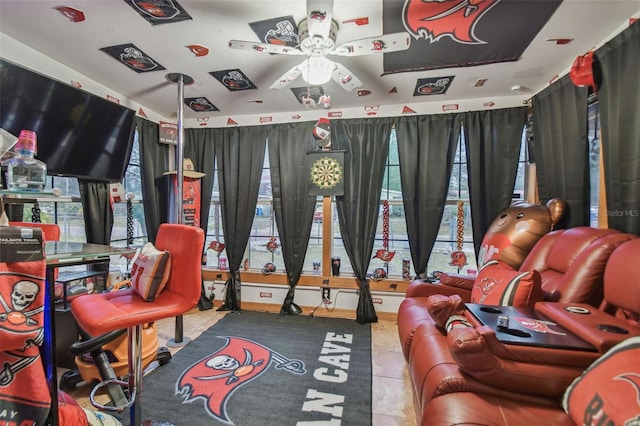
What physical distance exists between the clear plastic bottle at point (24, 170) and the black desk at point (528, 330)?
1.96 m

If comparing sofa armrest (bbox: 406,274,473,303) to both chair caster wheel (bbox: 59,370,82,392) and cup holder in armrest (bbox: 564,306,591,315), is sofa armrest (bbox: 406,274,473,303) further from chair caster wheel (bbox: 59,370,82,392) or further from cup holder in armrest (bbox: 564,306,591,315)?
chair caster wheel (bbox: 59,370,82,392)

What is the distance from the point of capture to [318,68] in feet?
5.96

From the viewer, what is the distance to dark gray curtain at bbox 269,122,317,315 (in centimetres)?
331

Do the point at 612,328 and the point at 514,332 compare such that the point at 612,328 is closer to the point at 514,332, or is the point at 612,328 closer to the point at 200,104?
the point at 514,332

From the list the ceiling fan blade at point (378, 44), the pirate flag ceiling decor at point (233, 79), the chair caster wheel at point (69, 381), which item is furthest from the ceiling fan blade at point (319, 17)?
the chair caster wheel at point (69, 381)

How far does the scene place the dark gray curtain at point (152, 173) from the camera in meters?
3.10

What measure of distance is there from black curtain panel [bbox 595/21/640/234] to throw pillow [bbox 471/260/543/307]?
26.8 inches

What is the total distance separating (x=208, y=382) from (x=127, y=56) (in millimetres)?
2537

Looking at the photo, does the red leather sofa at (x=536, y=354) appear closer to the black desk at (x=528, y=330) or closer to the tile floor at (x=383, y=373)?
the black desk at (x=528, y=330)

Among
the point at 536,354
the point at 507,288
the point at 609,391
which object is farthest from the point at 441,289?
the point at 609,391

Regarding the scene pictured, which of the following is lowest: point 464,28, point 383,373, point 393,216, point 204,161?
point 383,373

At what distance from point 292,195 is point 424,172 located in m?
1.52

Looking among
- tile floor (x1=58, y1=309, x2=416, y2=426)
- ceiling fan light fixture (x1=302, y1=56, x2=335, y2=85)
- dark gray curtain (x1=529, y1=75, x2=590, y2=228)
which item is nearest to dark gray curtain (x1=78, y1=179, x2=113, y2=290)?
tile floor (x1=58, y1=309, x2=416, y2=426)

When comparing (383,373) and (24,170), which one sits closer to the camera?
(24,170)
